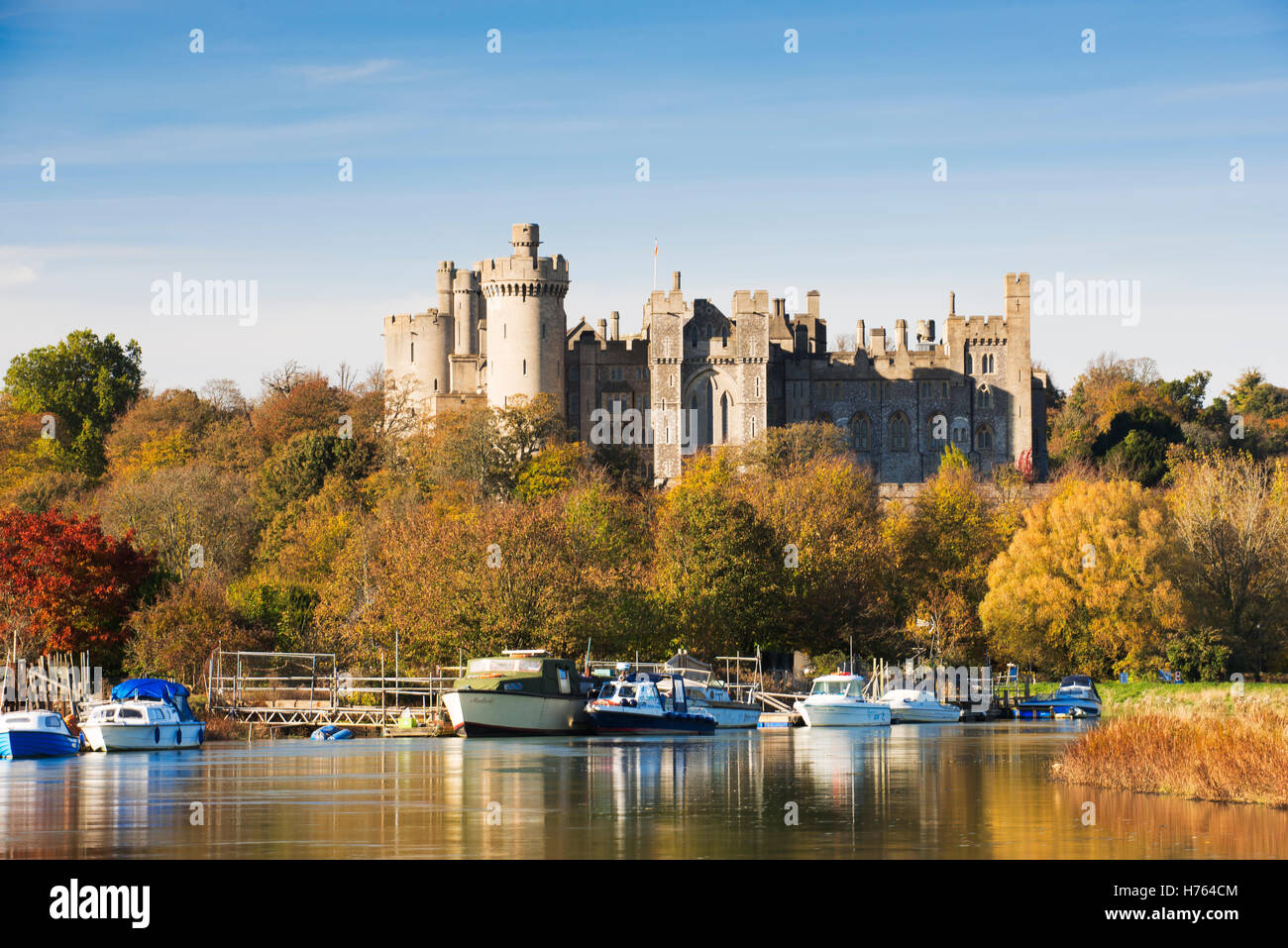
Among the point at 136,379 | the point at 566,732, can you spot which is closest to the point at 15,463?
the point at 136,379

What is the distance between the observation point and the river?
23.2 metres

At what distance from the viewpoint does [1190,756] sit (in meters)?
28.8

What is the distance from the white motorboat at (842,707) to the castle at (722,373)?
48.2 m

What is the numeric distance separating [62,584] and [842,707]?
2770 cm

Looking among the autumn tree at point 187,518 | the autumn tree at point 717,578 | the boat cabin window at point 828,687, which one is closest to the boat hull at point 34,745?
the autumn tree at point 717,578

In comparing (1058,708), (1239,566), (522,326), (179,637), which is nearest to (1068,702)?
(1058,708)

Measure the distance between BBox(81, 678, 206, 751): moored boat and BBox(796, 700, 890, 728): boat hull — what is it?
2271cm

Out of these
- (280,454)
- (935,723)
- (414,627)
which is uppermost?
(280,454)

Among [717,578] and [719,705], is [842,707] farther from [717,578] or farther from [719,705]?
[717,578]

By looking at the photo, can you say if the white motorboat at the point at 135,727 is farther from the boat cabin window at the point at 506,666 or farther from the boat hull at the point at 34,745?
the boat cabin window at the point at 506,666

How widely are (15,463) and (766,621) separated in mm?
55463

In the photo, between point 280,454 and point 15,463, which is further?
point 15,463

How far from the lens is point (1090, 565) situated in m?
71.4
